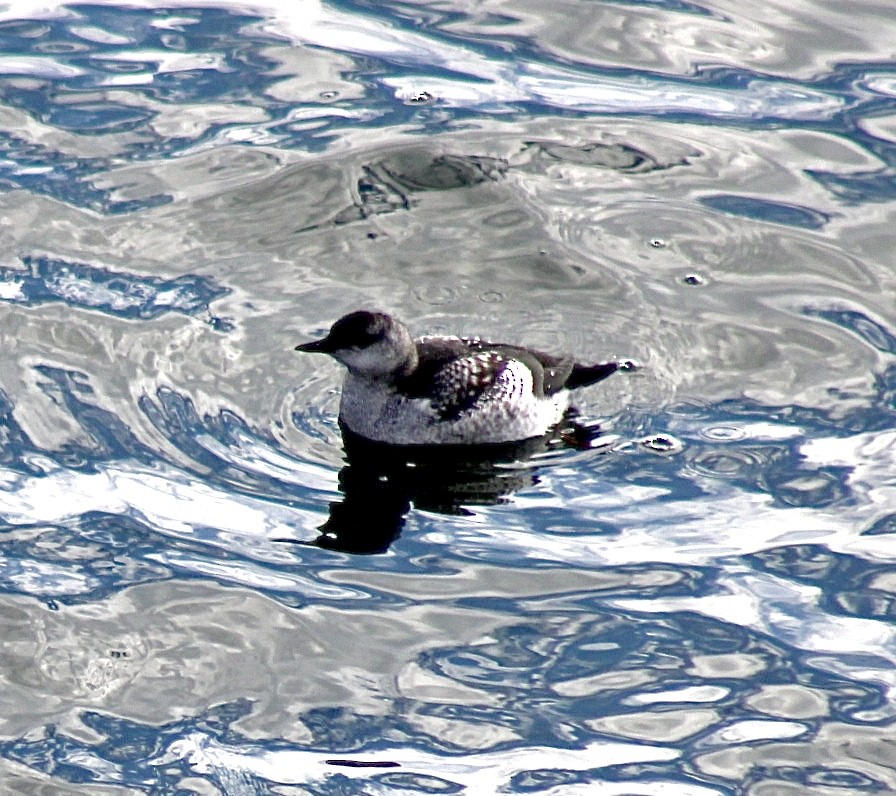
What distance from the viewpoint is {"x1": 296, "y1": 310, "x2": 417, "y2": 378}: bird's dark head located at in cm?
1097

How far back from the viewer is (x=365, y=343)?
11.0m

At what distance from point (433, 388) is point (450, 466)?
530 millimetres

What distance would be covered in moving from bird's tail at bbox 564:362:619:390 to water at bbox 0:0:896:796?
0.65 feet

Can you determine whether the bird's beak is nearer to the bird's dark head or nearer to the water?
the bird's dark head

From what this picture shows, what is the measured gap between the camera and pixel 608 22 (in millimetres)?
16375

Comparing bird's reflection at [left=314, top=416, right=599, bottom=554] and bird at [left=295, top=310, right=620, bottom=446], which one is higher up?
bird at [left=295, top=310, right=620, bottom=446]

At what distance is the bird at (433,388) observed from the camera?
11000mm

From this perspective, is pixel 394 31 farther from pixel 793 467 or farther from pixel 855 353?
pixel 793 467

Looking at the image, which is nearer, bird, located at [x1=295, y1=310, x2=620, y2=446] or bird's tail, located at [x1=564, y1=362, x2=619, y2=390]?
bird, located at [x1=295, y1=310, x2=620, y2=446]

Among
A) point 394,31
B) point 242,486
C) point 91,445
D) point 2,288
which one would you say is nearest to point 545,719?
point 242,486

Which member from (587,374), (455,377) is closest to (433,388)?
(455,377)

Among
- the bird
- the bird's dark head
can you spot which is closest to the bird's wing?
the bird

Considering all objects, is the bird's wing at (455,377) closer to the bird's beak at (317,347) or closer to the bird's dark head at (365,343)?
the bird's dark head at (365,343)

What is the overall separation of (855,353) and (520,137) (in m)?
3.91
